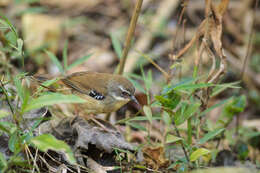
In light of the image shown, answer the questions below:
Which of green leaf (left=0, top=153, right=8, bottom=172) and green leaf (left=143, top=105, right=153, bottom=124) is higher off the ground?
green leaf (left=143, top=105, right=153, bottom=124)

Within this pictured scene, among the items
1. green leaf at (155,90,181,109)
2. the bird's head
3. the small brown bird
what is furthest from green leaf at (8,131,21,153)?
the bird's head

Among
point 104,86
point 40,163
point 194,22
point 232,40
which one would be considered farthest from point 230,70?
point 40,163

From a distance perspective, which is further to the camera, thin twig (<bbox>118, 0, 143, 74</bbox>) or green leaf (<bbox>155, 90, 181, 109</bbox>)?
thin twig (<bbox>118, 0, 143, 74</bbox>)

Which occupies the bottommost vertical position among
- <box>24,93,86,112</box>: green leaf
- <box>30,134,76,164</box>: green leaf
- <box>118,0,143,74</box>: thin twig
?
<box>30,134,76,164</box>: green leaf

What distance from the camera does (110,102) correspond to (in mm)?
4977

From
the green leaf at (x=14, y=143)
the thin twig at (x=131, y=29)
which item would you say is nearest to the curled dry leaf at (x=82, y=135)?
the green leaf at (x=14, y=143)

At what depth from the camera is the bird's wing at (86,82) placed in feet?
16.5

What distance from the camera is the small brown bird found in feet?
16.1

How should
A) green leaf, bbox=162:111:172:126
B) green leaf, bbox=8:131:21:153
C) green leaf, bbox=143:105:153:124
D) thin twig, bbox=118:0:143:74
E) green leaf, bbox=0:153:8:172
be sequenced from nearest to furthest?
green leaf, bbox=0:153:8:172
green leaf, bbox=8:131:21:153
green leaf, bbox=143:105:153:124
green leaf, bbox=162:111:172:126
thin twig, bbox=118:0:143:74

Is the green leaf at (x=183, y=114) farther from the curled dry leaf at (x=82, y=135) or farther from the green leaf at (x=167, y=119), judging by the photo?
the curled dry leaf at (x=82, y=135)

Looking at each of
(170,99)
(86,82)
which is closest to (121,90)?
(86,82)

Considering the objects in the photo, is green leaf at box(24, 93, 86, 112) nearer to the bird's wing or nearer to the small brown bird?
the small brown bird

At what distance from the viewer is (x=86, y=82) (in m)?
5.07

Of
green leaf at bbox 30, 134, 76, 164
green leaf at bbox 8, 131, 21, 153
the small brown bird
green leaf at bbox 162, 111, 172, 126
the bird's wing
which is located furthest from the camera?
the bird's wing
